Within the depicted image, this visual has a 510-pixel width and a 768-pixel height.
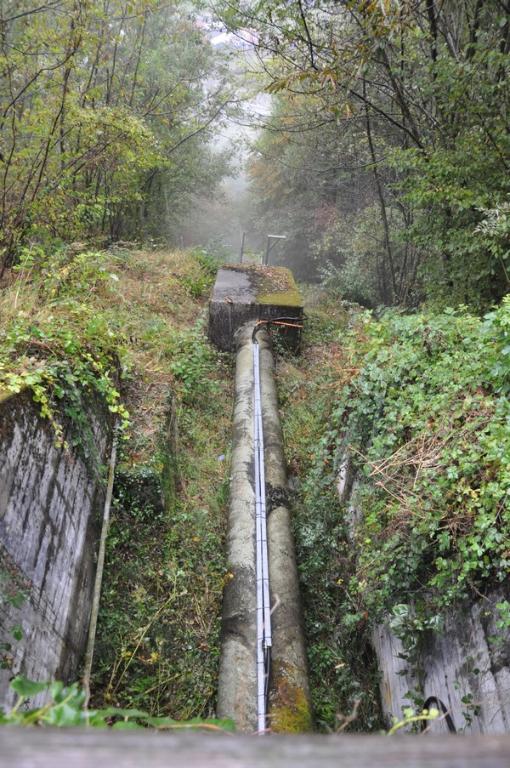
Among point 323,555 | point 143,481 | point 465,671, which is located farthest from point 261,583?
point 465,671

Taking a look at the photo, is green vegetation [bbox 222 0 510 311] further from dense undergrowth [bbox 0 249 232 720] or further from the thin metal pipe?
dense undergrowth [bbox 0 249 232 720]

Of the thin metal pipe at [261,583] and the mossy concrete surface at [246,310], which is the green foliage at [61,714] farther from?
the mossy concrete surface at [246,310]

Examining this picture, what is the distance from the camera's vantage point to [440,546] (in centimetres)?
305

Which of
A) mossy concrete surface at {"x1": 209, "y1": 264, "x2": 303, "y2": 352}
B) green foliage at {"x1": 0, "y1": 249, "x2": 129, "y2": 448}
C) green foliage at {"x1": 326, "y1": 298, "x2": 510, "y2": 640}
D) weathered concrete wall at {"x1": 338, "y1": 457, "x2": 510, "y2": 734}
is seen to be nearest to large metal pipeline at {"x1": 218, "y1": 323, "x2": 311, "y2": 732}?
green foliage at {"x1": 326, "y1": 298, "x2": 510, "y2": 640}

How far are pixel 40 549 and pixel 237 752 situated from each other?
2.93 metres

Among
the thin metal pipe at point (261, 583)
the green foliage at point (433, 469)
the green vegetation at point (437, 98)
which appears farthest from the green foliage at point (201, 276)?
the green foliage at point (433, 469)

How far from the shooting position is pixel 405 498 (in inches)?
138

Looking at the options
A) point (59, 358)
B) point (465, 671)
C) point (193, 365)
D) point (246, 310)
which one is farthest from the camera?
point (246, 310)

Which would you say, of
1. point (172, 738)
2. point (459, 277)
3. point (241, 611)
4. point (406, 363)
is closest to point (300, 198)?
point (459, 277)

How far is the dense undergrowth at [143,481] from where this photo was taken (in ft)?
12.5

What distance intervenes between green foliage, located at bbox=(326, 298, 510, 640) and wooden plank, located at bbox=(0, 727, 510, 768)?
2.25 metres

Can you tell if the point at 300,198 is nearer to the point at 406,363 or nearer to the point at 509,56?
the point at 509,56

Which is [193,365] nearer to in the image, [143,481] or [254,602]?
[143,481]

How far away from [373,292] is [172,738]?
40.4 feet
